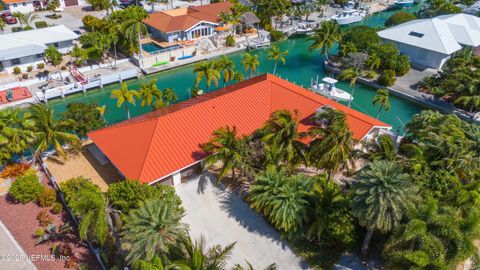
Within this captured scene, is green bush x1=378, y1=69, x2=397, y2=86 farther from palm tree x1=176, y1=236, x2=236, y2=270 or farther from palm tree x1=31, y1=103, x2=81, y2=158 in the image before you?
palm tree x1=31, y1=103, x2=81, y2=158

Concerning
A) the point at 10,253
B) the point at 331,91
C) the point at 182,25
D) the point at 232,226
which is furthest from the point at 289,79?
the point at 10,253

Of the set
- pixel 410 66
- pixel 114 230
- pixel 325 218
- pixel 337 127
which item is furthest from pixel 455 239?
pixel 410 66

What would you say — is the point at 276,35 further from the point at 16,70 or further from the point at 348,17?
the point at 16,70

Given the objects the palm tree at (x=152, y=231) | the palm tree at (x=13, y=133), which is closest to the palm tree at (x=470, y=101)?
the palm tree at (x=152, y=231)

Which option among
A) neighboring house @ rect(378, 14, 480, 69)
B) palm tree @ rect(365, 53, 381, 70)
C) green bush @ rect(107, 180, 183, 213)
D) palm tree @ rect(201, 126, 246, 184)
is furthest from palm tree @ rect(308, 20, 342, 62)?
green bush @ rect(107, 180, 183, 213)

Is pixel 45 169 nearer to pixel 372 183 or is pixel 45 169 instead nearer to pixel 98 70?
pixel 98 70

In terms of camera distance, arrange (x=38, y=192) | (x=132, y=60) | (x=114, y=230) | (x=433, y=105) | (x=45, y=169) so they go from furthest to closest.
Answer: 1. (x=132, y=60)
2. (x=433, y=105)
3. (x=45, y=169)
4. (x=38, y=192)
5. (x=114, y=230)
